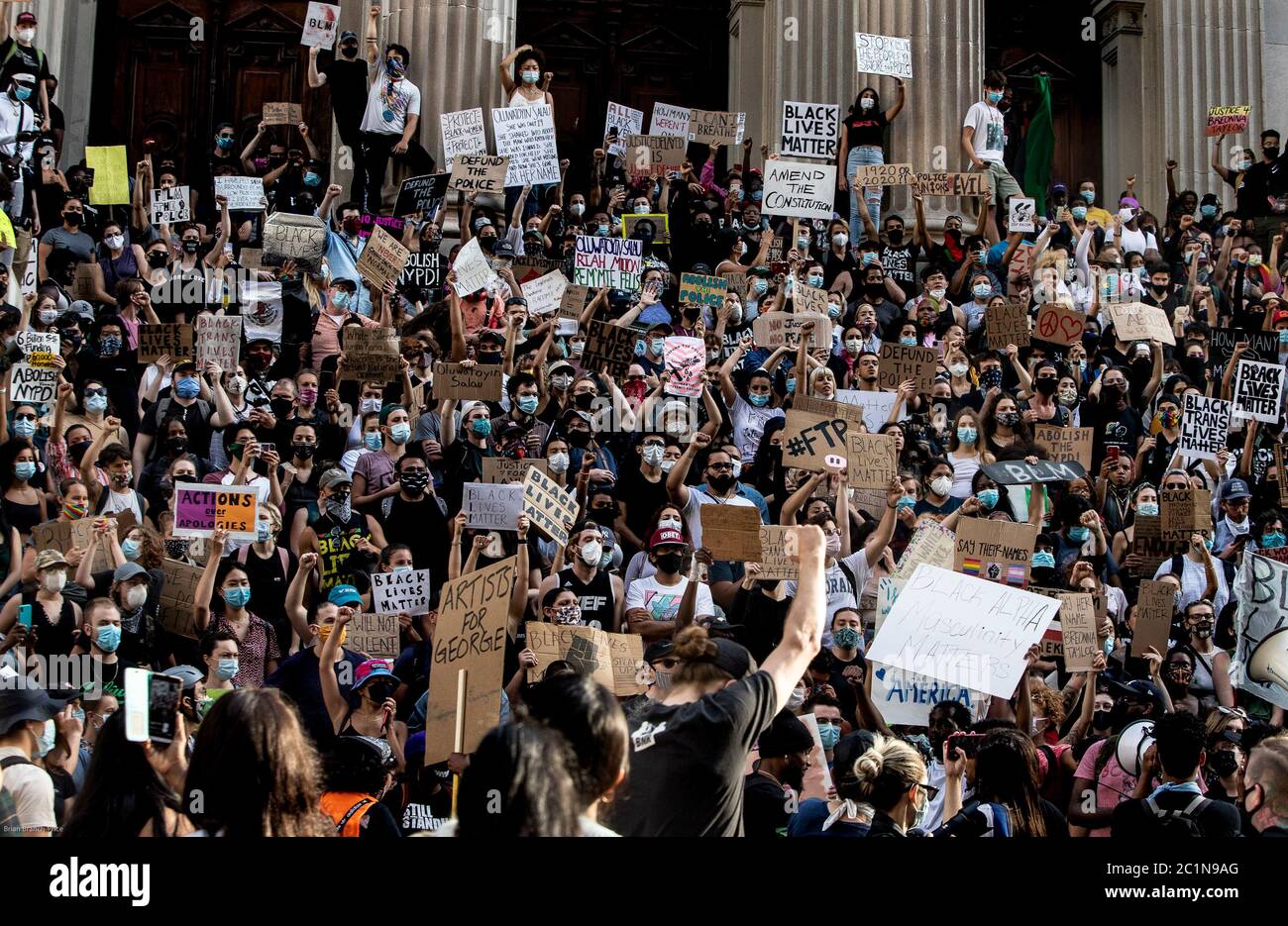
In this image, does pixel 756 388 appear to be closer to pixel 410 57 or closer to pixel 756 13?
pixel 410 57

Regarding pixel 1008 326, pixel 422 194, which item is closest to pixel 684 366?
pixel 1008 326

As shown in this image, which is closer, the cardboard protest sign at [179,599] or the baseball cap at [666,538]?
the cardboard protest sign at [179,599]

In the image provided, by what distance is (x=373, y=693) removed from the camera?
7.86 metres

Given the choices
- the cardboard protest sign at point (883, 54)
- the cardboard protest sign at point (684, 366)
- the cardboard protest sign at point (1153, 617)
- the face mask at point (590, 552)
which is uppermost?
the cardboard protest sign at point (883, 54)

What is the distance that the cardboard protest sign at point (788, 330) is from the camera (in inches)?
492

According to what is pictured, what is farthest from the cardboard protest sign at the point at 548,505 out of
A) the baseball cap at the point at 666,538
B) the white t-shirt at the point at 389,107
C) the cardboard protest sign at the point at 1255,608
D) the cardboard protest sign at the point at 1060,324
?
the white t-shirt at the point at 389,107

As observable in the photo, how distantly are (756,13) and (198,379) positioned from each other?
12.4 metres

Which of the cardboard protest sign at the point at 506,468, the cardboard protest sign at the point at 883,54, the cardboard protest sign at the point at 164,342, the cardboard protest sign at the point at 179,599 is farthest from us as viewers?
the cardboard protest sign at the point at 883,54

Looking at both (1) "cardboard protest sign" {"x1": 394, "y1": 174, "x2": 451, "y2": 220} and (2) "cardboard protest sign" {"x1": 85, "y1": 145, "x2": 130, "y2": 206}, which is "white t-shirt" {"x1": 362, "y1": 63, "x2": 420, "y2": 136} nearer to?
(1) "cardboard protest sign" {"x1": 394, "y1": 174, "x2": 451, "y2": 220}

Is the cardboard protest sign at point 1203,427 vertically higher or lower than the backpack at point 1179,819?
higher

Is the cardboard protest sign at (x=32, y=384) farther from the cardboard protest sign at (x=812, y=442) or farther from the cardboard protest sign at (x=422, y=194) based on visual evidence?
the cardboard protest sign at (x=422, y=194)

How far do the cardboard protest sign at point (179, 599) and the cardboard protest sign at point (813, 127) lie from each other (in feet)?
31.4

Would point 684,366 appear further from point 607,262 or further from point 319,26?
point 319,26

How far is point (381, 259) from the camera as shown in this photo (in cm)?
1304
